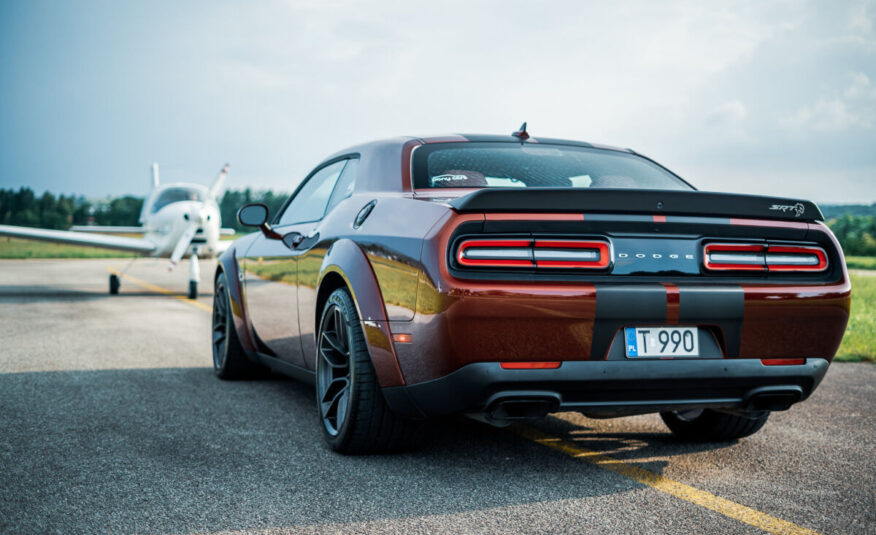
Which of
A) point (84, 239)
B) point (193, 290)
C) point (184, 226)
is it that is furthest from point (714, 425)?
point (84, 239)

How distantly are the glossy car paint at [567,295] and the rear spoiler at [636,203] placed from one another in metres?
0.03

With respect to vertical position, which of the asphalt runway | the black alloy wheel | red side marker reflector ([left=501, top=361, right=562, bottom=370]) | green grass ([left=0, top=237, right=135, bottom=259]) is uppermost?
red side marker reflector ([left=501, top=361, right=562, bottom=370])

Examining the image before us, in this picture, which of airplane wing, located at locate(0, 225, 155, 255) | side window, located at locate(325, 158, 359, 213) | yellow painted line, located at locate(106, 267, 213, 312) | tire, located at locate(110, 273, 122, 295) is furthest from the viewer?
airplane wing, located at locate(0, 225, 155, 255)

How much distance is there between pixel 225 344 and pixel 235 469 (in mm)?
2619

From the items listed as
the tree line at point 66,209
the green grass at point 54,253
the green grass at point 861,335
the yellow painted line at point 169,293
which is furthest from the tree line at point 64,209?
the green grass at point 861,335

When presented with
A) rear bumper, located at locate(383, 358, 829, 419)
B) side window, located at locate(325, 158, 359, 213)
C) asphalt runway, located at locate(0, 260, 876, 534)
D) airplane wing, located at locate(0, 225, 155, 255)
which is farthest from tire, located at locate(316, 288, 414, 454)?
airplane wing, located at locate(0, 225, 155, 255)

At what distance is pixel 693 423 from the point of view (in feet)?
14.3

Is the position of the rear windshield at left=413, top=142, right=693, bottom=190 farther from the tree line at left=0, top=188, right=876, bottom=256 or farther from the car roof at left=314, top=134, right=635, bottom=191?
the tree line at left=0, top=188, right=876, bottom=256

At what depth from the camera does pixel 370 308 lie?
11.7 feet

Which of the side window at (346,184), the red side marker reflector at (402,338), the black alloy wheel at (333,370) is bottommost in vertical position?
the black alloy wheel at (333,370)

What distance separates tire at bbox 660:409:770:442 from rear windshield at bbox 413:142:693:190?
1.21 meters

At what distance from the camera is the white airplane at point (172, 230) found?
18781 millimetres

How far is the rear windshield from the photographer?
12.8 ft

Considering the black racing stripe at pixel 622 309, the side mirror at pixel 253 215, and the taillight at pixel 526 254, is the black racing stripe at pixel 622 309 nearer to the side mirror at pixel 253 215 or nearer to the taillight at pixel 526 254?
the taillight at pixel 526 254
